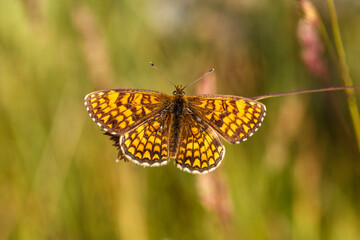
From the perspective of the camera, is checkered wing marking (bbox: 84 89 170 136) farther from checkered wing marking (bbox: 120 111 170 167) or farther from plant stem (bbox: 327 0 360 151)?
plant stem (bbox: 327 0 360 151)

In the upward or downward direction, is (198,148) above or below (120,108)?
below

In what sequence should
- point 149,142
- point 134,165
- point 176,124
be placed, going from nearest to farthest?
1. point 149,142
2. point 176,124
3. point 134,165

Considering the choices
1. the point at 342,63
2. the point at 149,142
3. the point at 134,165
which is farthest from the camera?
the point at 134,165

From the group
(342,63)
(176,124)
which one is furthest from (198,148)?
(342,63)

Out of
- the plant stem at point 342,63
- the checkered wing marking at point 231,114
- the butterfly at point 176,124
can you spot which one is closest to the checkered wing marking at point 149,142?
the butterfly at point 176,124

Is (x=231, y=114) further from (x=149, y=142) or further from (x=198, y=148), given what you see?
(x=149, y=142)

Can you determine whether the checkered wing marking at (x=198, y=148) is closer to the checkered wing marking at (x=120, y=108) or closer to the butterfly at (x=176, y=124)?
the butterfly at (x=176, y=124)

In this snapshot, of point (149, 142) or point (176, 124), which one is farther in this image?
point (176, 124)
